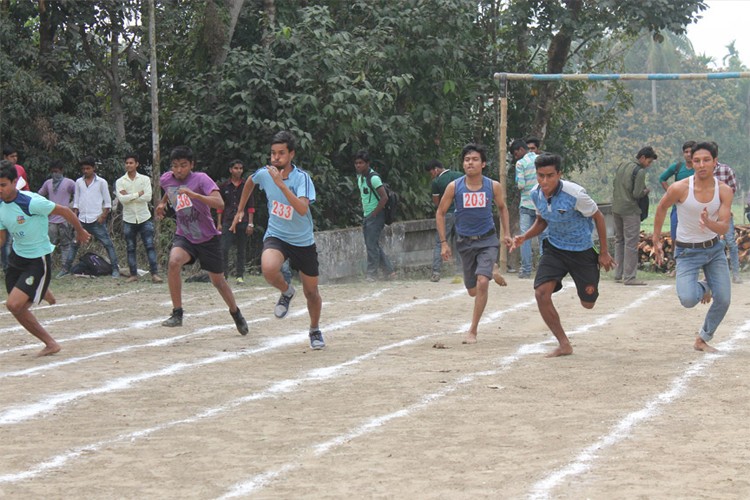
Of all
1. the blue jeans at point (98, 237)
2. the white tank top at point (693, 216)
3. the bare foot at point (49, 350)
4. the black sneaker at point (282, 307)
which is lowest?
the bare foot at point (49, 350)

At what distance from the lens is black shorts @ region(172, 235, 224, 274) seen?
11.3m

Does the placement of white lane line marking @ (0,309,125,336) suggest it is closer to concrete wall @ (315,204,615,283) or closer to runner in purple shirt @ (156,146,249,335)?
runner in purple shirt @ (156,146,249,335)

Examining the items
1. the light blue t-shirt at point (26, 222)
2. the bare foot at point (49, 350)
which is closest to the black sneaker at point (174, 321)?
the bare foot at point (49, 350)

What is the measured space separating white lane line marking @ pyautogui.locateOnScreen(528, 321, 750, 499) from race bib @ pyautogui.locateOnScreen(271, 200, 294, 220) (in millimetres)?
3456

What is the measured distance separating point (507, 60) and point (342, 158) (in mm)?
4265

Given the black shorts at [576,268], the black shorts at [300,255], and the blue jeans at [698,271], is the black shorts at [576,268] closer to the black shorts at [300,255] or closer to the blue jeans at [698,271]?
the blue jeans at [698,271]

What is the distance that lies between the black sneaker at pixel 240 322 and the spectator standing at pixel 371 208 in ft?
18.3

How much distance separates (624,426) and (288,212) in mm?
4017

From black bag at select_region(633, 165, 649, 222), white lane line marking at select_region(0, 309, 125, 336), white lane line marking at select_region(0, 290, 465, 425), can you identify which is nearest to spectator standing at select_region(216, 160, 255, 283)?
white lane line marking at select_region(0, 309, 125, 336)

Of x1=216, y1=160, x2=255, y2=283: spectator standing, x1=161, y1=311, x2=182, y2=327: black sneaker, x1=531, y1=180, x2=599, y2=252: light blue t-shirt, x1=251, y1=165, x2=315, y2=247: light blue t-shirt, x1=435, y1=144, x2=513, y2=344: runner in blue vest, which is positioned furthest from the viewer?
x1=216, y1=160, x2=255, y2=283: spectator standing

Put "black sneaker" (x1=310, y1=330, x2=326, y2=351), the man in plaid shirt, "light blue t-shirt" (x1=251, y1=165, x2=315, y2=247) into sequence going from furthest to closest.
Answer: the man in plaid shirt < "black sneaker" (x1=310, y1=330, x2=326, y2=351) < "light blue t-shirt" (x1=251, y1=165, x2=315, y2=247)

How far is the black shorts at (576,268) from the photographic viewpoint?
979 cm

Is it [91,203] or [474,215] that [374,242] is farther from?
[474,215]

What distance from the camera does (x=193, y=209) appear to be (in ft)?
37.2
